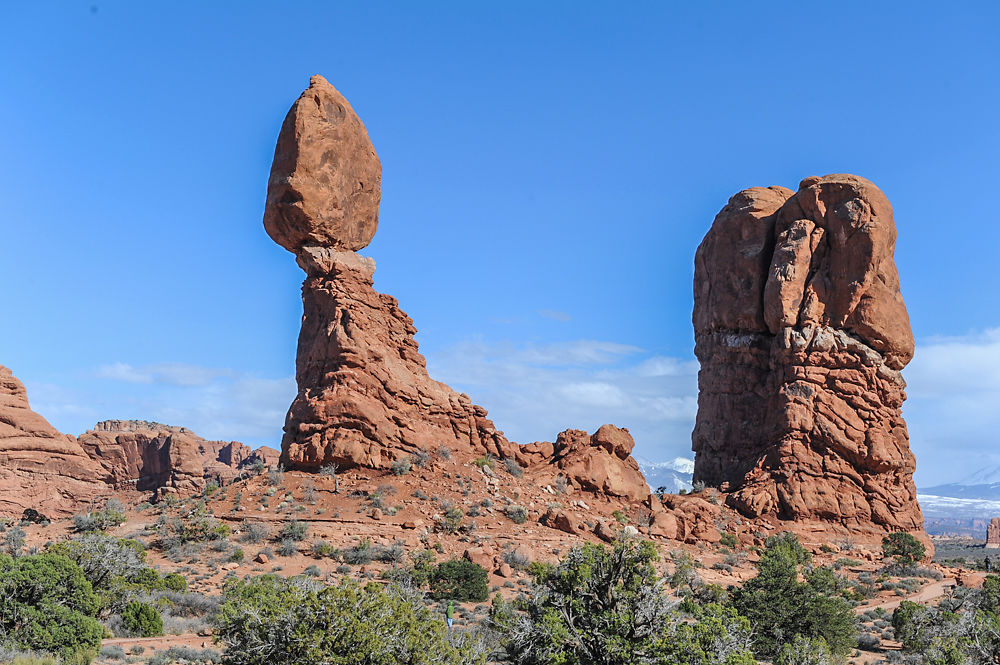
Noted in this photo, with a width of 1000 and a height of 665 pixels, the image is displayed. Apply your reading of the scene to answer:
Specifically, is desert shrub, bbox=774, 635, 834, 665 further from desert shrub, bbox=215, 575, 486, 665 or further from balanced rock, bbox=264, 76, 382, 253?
balanced rock, bbox=264, 76, 382, 253

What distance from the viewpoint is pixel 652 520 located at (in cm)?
3272

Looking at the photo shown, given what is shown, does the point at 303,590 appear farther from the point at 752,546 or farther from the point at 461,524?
the point at 752,546

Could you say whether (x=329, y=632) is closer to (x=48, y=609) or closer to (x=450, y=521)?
(x=48, y=609)

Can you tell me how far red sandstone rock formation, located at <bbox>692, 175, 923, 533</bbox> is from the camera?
118 ft

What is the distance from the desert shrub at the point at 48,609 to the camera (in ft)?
50.4

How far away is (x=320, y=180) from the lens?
109 ft

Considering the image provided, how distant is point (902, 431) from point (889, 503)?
10.6ft

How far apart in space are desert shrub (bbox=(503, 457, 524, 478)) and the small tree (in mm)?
14219

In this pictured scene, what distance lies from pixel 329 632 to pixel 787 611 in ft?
49.7

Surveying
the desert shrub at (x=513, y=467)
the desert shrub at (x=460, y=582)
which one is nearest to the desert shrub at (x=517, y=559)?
the desert shrub at (x=460, y=582)

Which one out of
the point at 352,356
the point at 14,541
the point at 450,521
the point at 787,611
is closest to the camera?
the point at 787,611

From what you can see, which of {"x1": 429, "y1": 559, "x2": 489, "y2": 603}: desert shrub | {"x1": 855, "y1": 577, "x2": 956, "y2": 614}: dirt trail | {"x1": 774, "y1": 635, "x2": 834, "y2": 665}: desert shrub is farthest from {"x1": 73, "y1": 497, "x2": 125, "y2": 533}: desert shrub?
{"x1": 855, "y1": 577, "x2": 956, "y2": 614}: dirt trail

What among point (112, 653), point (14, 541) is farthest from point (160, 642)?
point (14, 541)

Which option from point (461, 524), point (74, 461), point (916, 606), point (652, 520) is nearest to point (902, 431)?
point (652, 520)
